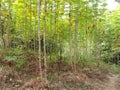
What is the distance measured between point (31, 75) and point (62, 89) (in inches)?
61.7

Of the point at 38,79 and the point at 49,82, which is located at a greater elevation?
the point at 38,79

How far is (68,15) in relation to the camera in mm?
11586

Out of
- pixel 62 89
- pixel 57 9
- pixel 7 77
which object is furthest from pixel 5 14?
pixel 62 89

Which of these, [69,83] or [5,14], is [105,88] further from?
[5,14]

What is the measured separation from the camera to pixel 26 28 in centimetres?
1341

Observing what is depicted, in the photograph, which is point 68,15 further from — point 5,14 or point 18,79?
point 18,79

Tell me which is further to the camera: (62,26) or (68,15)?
(62,26)

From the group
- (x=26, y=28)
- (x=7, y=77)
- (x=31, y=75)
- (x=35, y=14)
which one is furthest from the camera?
(x=26, y=28)

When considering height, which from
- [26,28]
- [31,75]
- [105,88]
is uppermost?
[26,28]

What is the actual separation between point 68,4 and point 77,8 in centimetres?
55

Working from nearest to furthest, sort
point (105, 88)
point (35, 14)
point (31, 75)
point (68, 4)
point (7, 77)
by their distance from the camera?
point (7, 77), point (31, 75), point (105, 88), point (68, 4), point (35, 14)

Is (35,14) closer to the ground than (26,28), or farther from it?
farther from it

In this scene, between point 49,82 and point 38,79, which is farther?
point 49,82

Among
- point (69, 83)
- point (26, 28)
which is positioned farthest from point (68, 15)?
point (69, 83)
